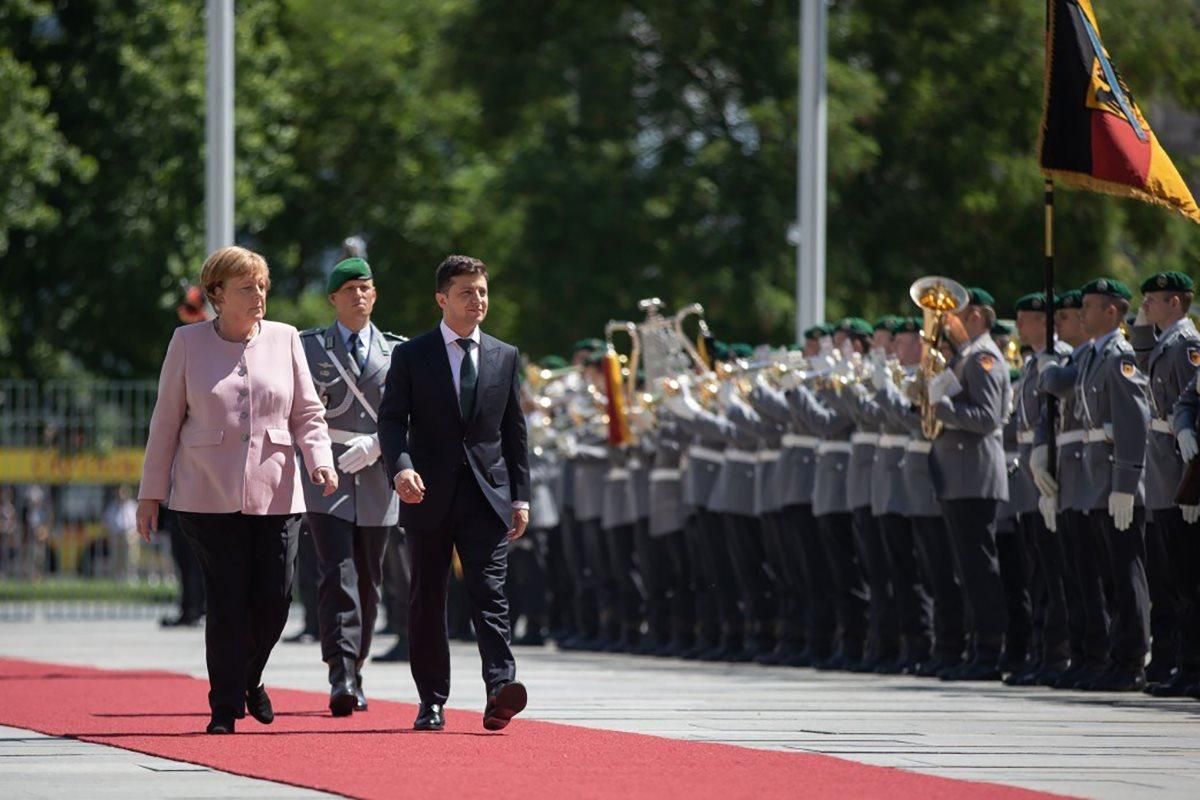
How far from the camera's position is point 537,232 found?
111ft

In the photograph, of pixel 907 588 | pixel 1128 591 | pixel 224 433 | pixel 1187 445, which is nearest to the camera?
pixel 224 433

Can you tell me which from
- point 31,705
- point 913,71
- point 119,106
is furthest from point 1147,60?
point 31,705

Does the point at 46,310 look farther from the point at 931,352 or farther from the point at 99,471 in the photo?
the point at 931,352

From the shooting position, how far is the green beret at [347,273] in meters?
14.0

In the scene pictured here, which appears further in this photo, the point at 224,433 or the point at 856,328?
the point at 856,328

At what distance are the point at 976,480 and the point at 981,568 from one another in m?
0.56

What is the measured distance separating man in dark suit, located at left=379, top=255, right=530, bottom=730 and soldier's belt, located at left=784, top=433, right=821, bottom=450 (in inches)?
264

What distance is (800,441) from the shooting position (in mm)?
19297

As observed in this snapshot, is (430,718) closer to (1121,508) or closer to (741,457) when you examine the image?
(1121,508)

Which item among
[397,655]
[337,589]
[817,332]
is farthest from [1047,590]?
[397,655]

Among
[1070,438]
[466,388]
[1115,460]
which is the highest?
[466,388]

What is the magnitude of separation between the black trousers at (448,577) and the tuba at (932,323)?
4.79 meters

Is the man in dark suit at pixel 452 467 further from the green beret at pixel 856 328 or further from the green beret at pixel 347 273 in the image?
the green beret at pixel 856 328

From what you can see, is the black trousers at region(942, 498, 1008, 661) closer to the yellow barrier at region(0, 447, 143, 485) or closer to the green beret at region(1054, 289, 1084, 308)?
the green beret at region(1054, 289, 1084, 308)
